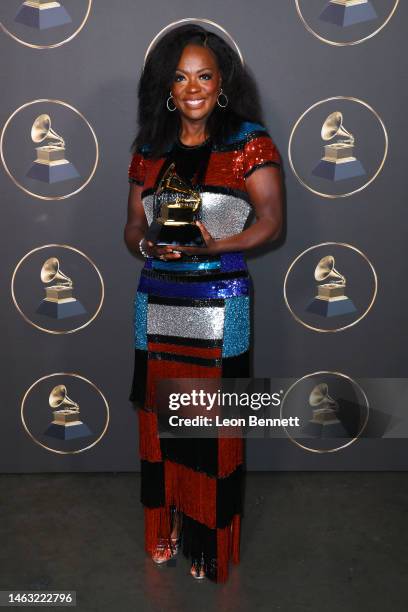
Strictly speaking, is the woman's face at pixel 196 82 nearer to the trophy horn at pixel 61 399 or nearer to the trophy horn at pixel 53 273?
the trophy horn at pixel 53 273

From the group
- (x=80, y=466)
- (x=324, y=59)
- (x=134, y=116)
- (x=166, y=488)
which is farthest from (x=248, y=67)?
(x=80, y=466)

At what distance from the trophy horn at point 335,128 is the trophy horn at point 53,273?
1145 millimetres

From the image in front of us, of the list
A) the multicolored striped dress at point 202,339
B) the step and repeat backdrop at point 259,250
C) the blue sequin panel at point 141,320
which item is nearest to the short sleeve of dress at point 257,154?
the multicolored striped dress at point 202,339

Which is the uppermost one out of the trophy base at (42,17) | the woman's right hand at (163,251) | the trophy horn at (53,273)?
the trophy base at (42,17)

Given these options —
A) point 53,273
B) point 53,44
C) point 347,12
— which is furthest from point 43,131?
point 347,12

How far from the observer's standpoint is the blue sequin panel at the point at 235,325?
2.27 metres

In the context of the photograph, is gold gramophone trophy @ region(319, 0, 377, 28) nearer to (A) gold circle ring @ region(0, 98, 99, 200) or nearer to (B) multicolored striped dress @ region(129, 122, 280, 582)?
(B) multicolored striped dress @ region(129, 122, 280, 582)

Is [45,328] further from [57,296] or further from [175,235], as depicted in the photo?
[175,235]

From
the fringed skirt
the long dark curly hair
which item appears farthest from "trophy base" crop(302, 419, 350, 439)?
the long dark curly hair

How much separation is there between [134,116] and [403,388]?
1.55 meters

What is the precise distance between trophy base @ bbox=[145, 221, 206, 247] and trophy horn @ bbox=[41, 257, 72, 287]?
2.73 feet

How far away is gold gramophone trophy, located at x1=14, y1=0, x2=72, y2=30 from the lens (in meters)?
2.75

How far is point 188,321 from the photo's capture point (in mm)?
2277

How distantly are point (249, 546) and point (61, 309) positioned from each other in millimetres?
1171
